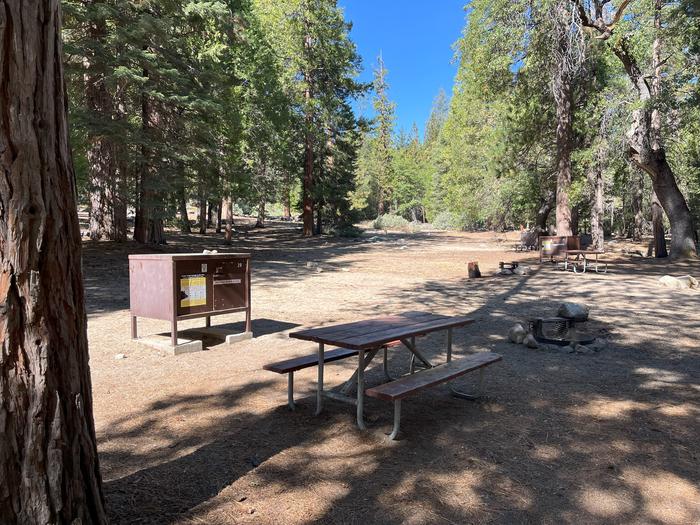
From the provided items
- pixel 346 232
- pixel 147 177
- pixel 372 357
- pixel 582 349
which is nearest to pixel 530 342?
pixel 582 349

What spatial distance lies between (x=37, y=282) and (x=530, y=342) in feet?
19.4

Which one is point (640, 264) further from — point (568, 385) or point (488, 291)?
point (568, 385)

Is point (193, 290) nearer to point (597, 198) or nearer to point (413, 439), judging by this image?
point (413, 439)

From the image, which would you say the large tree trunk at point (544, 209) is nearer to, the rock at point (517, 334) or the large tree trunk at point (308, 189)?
the large tree trunk at point (308, 189)

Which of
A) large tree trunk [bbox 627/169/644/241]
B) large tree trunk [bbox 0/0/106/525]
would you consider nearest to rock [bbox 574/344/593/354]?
large tree trunk [bbox 0/0/106/525]

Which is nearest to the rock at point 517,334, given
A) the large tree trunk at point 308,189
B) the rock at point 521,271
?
the rock at point 521,271

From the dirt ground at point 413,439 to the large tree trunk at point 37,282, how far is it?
2.52 ft

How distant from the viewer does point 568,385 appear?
5.14 meters

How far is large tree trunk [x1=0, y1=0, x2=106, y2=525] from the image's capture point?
2.02 meters

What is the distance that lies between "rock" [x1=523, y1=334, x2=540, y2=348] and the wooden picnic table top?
2.16 m

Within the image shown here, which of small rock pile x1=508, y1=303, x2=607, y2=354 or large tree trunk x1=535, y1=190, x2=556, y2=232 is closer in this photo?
small rock pile x1=508, y1=303, x2=607, y2=354

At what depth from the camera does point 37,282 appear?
6.86 feet

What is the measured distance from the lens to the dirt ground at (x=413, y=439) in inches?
115

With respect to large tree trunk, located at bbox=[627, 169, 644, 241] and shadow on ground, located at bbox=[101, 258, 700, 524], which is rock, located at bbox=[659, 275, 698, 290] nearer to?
shadow on ground, located at bbox=[101, 258, 700, 524]
